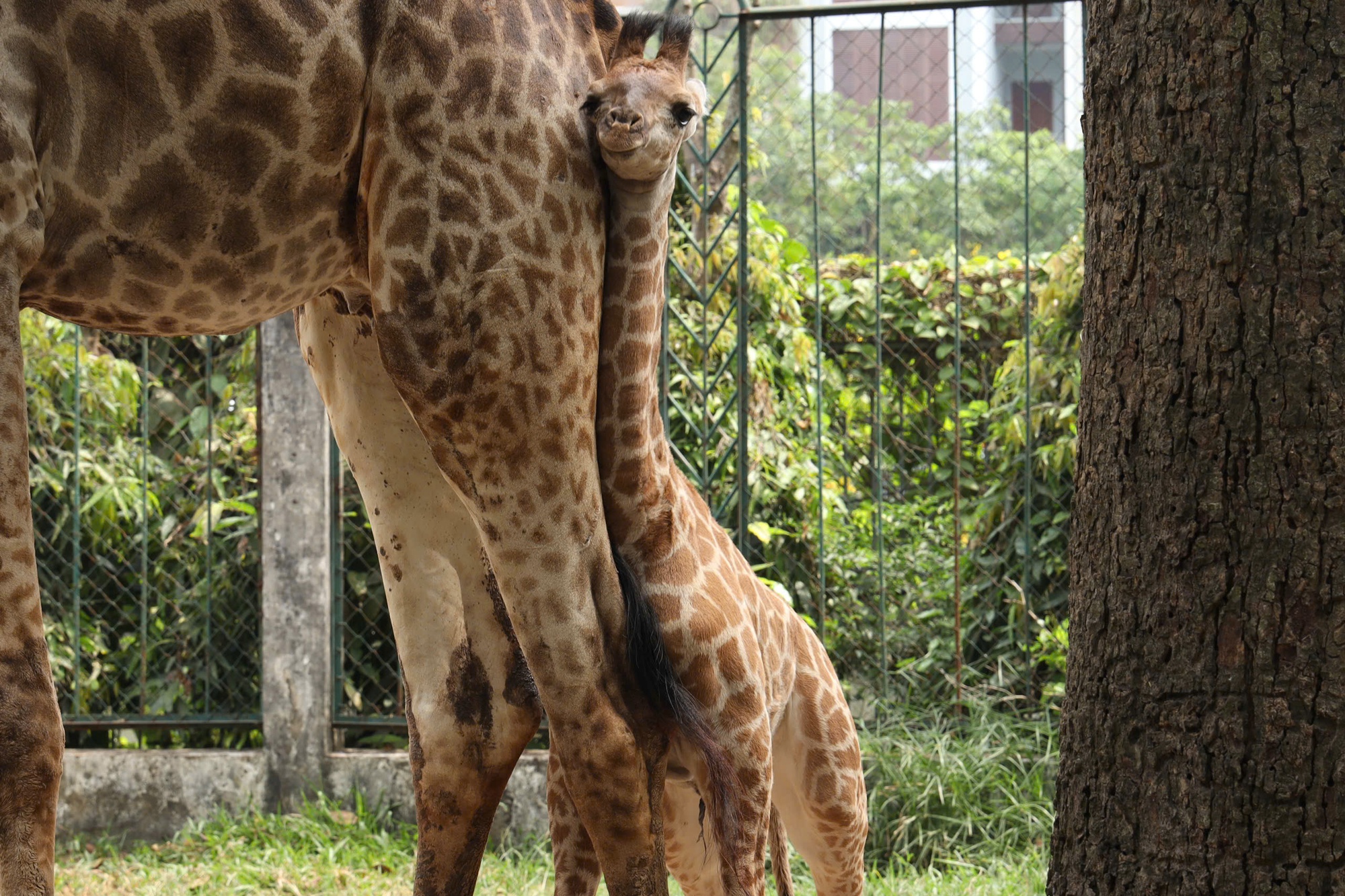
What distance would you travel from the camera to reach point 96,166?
1.97 metres

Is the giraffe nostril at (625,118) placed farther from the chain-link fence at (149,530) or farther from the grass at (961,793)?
the chain-link fence at (149,530)

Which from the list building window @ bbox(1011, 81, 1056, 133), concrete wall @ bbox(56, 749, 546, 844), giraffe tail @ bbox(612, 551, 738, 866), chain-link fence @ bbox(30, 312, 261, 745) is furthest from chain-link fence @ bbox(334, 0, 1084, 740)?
building window @ bbox(1011, 81, 1056, 133)

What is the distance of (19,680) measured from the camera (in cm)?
181

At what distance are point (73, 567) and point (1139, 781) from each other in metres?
5.00

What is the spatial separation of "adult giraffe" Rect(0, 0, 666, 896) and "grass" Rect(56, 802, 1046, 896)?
2.29 m

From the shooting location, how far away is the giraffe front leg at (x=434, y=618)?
2785 millimetres

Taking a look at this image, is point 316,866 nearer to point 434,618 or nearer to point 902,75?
point 434,618

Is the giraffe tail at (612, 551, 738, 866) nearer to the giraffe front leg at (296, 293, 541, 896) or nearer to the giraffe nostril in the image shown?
the giraffe front leg at (296, 293, 541, 896)

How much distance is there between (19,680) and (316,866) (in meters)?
3.22

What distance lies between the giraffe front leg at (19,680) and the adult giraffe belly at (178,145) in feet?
0.63

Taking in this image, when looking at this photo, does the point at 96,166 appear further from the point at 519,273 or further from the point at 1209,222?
the point at 1209,222

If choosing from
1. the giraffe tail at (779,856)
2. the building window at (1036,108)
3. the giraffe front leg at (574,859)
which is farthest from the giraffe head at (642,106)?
the building window at (1036,108)

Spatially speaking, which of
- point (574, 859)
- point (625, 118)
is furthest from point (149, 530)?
point (625, 118)

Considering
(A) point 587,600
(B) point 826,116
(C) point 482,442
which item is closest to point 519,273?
(C) point 482,442
